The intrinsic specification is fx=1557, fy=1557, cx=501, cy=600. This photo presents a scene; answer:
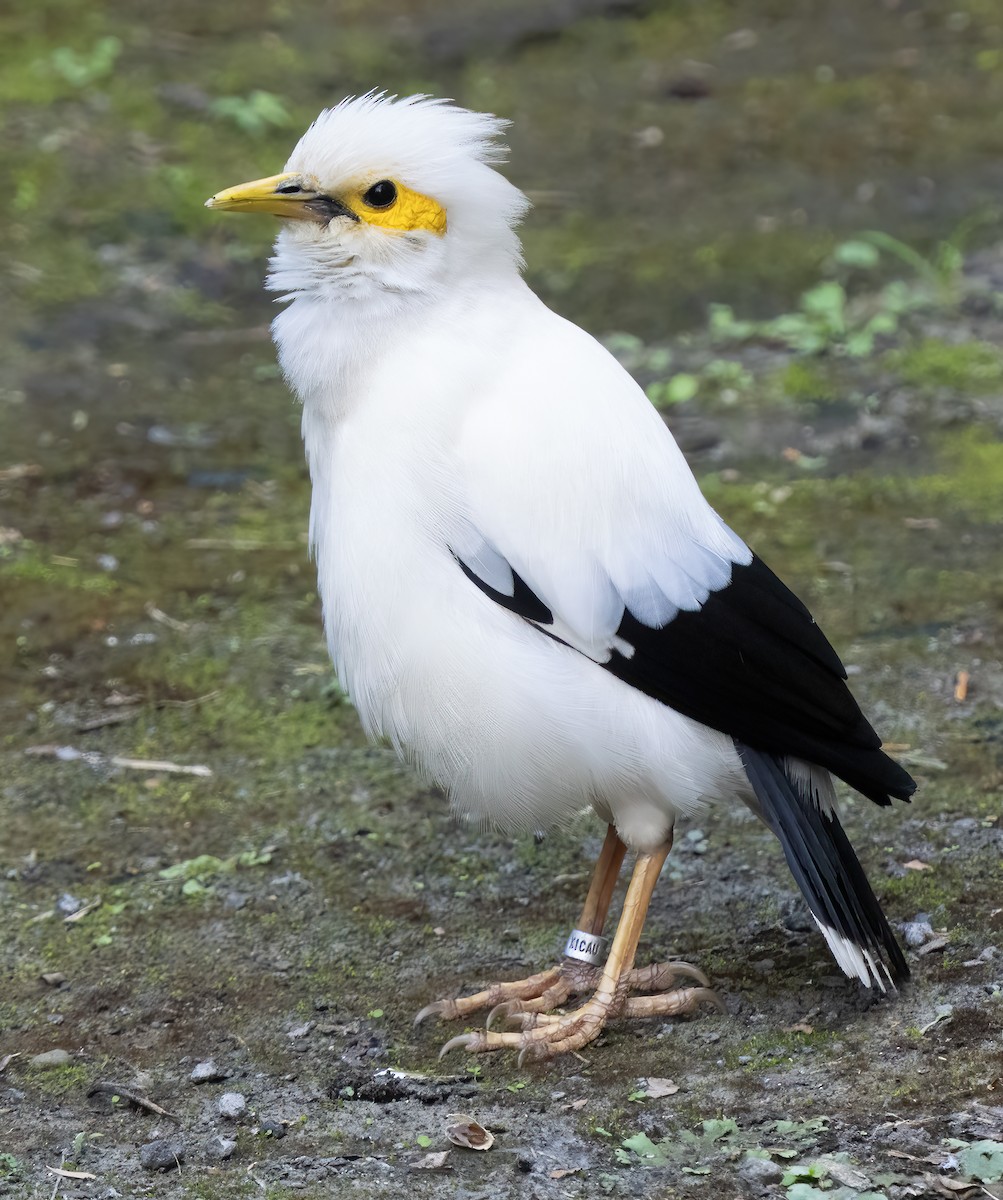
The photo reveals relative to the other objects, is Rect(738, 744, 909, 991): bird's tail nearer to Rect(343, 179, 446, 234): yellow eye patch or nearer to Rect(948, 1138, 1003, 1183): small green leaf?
Rect(948, 1138, 1003, 1183): small green leaf

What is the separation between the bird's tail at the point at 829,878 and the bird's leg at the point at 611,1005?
0.99 ft

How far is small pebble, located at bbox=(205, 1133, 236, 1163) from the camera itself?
318cm

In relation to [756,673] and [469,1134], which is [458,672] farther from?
[469,1134]

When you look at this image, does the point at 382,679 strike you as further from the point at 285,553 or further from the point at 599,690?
the point at 285,553

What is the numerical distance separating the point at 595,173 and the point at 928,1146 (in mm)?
7315

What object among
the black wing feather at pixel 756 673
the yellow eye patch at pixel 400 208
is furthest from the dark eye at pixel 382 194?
the black wing feather at pixel 756 673

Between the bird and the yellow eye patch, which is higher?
the yellow eye patch

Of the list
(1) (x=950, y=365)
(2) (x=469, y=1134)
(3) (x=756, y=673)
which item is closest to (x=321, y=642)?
(3) (x=756, y=673)

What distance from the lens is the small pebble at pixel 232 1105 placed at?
11.0ft

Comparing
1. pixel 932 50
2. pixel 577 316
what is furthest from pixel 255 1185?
pixel 932 50

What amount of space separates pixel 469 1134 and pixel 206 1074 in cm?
68

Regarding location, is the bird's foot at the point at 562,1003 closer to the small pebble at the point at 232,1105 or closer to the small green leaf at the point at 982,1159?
the small pebble at the point at 232,1105

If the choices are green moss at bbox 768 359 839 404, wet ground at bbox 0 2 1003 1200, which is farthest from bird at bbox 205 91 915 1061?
green moss at bbox 768 359 839 404

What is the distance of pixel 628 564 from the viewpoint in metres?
3.46
